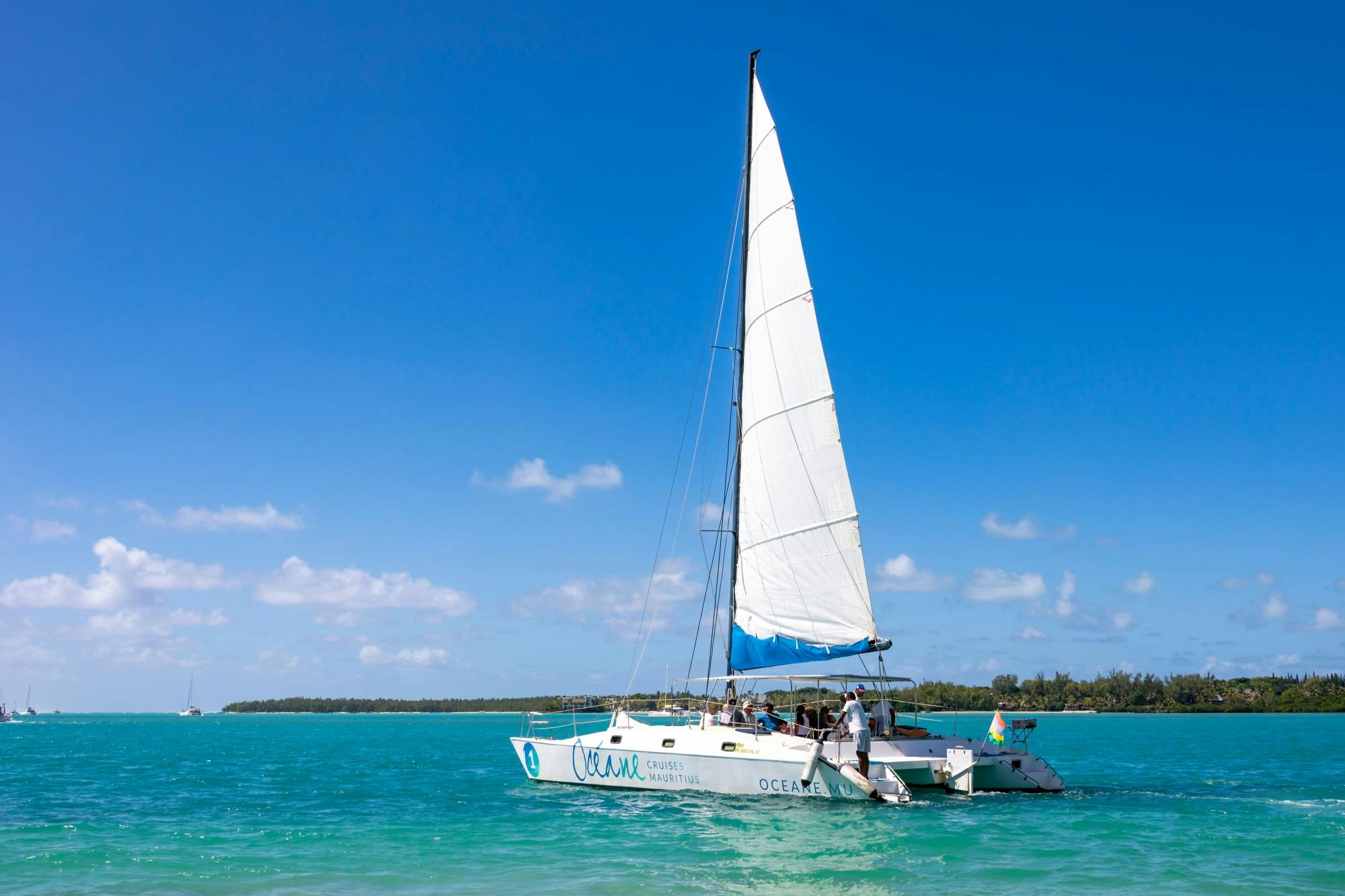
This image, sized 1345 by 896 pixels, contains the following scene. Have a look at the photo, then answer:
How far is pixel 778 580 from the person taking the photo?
2669 centimetres

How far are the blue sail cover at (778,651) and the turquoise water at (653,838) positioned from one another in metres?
3.64

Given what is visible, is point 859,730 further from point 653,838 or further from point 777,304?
point 777,304

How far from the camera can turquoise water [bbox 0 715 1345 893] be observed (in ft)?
53.1

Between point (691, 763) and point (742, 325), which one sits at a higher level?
point (742, 325)

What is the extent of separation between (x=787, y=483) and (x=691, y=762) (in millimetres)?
7421

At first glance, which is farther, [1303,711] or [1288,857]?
[1303,711]

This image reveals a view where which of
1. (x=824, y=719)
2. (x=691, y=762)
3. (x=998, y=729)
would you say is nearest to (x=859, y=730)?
(x=824, y=719)

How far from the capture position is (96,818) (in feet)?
Answer: 80.5

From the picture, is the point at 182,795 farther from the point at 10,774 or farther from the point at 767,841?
the point at 767,841

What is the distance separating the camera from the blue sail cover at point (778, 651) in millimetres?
25859

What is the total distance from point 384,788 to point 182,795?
5.81 meters

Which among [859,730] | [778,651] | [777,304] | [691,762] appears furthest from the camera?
[777,304]

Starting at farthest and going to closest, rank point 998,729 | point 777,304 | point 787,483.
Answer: point 777,304, point 787,483, point 998,729

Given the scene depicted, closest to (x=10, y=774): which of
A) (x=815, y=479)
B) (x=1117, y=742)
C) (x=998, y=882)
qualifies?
(x=815, y=479)
